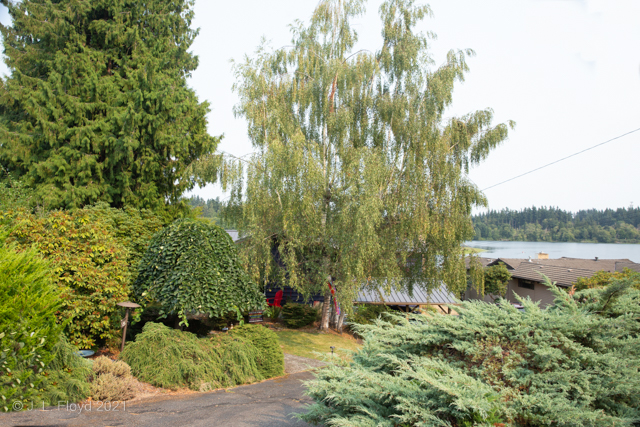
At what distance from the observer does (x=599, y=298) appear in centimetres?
414

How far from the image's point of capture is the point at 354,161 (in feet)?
42.5

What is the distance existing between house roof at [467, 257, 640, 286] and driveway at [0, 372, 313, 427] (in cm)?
1890

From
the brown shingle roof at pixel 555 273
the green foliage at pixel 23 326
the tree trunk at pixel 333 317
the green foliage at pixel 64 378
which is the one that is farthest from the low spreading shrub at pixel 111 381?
the brown shingle roof at pixel 555 273

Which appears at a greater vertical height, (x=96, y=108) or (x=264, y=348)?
(x=96, y=108)

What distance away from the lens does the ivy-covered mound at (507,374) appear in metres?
3.13

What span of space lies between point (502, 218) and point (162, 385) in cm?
7268

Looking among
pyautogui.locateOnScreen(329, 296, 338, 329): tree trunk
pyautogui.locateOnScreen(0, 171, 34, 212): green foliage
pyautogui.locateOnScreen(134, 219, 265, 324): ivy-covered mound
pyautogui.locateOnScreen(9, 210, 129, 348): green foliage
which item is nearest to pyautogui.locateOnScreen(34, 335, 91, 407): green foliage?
pyautogui.locateOnScreen(9, 210, 129, 348): green foliage

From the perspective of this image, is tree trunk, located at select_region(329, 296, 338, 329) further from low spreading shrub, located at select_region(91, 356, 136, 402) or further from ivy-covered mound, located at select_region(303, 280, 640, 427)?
ivy-covered mound, located at select_region(303, 280, 640, 427)

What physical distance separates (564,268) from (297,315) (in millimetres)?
17736

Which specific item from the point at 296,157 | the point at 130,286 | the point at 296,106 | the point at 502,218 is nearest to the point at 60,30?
the point at 296,106

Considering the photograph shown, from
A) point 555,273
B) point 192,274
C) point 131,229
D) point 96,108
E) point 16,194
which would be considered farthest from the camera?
point 555,273

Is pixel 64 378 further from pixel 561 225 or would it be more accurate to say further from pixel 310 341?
pixel 561 225

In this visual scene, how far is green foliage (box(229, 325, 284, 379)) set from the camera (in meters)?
9.29

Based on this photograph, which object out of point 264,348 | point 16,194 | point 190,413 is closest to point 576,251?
point 264,348
